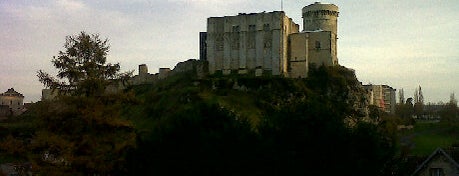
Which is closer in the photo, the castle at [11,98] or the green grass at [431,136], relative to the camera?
the green grass at [431,136]

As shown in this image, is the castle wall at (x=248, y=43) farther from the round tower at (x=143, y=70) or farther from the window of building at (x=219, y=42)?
the round tower at (x=143, y=70)

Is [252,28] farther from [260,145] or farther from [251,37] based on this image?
[260,145]

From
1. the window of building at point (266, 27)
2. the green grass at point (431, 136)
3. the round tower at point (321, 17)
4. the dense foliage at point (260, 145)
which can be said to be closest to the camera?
the dense foliage at point (260, 145)

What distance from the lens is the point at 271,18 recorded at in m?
98.6

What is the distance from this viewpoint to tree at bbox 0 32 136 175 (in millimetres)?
25062

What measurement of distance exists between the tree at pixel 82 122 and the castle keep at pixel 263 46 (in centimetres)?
7128

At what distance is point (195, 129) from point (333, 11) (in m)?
89.7

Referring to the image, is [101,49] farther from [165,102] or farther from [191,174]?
[165,102]

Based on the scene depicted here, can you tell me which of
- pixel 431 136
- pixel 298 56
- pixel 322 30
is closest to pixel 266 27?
pixel 298 56

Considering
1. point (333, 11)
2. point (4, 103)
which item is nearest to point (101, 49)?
point (333, 11)

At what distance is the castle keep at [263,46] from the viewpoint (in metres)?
98.1

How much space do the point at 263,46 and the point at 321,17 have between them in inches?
Result: 707

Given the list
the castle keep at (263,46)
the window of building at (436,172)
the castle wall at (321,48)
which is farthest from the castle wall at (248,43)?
the window of building at (436,172)

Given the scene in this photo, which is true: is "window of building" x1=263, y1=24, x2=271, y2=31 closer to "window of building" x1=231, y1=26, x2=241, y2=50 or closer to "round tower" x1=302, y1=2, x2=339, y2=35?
"window of building" x1=231, y1=26, x2=241, y2=50
